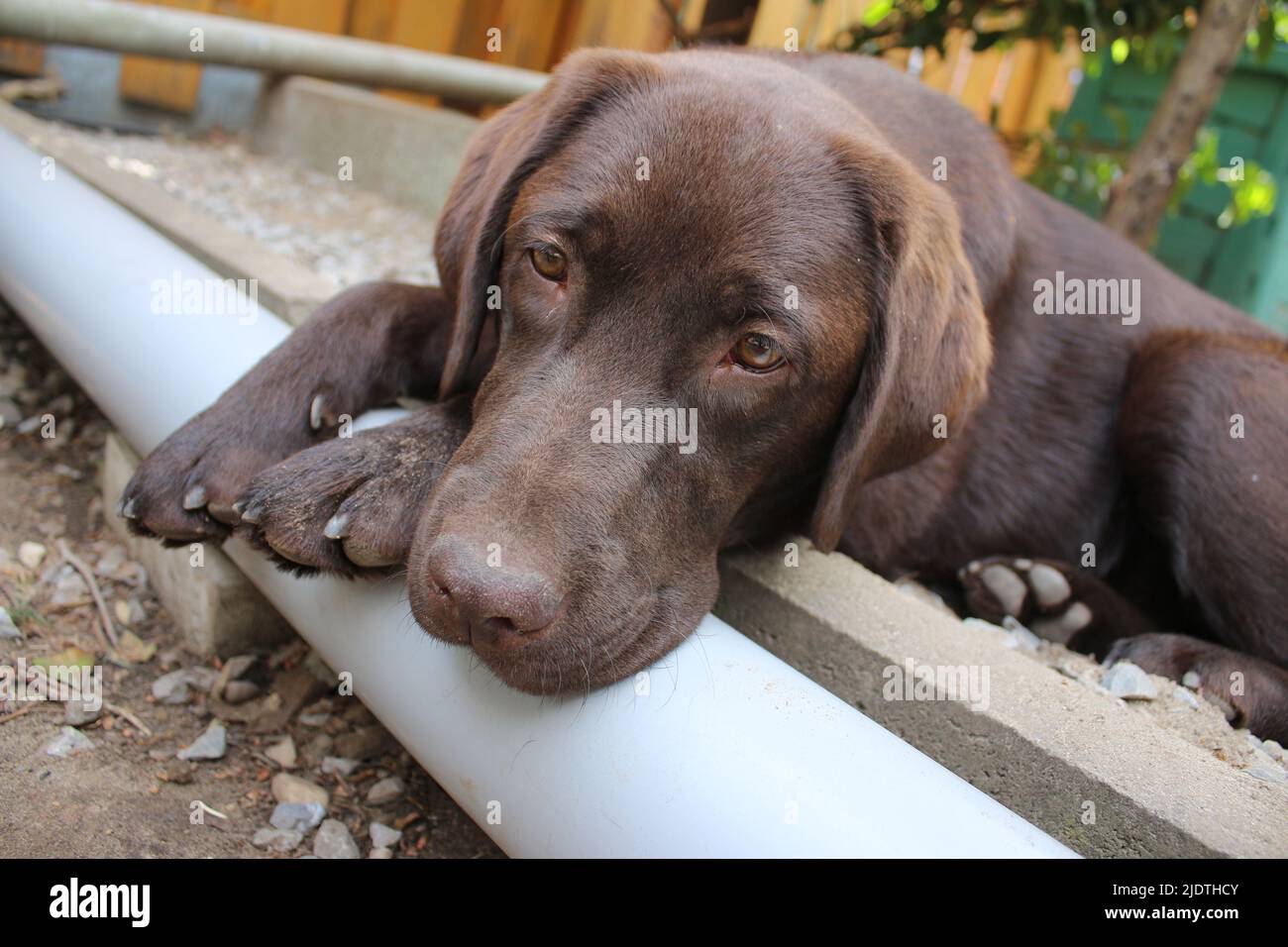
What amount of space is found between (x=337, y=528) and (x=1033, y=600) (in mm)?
1888

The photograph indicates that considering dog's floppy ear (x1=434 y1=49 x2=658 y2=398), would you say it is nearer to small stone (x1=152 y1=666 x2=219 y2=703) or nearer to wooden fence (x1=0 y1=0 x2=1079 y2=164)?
small stone (x1=152 y1=666 x2=219 y2=703)

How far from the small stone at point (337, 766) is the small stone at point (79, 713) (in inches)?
18.2

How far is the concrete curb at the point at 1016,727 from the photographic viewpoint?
1.88 m

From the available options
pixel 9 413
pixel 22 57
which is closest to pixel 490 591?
pixel 9 413

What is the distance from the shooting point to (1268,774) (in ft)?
7.23

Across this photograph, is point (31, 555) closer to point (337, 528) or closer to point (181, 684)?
point (181, 684)

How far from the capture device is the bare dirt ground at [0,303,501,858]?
205 centimetres

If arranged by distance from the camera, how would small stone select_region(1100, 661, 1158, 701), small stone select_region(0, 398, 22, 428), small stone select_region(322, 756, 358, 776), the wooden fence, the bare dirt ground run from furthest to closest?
the wooden fence, small stone select_region(0, 398, 22, 428), small stone select_region(1100, 661, 1158, 701), small stone select_region(322, 756, 358, 776), the bare dirt ground

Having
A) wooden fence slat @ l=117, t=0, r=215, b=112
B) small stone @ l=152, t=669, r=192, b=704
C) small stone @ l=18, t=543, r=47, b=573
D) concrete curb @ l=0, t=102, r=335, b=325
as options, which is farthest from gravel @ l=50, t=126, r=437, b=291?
small stone @ l=152, t=669, r=192, b=704

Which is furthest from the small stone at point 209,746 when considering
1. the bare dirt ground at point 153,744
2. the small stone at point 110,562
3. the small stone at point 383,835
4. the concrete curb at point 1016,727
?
the concrete curb at point 1016,727

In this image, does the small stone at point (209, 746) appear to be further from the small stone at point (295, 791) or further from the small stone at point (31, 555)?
the small stone at point (31, 555)

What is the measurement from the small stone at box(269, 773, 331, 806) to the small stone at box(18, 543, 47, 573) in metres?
0.93

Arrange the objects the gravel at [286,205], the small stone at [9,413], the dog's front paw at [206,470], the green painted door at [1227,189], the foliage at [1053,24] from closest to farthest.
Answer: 1. the dog's front paw at [206,470]
2. the small stone at [9,413]
3. the gravel at [286,205]
4. the foliage at [1053,24]
5. the green painted door at [1227,189]

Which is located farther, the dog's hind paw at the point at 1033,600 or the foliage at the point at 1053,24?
the foliage at the point at 1053,24
